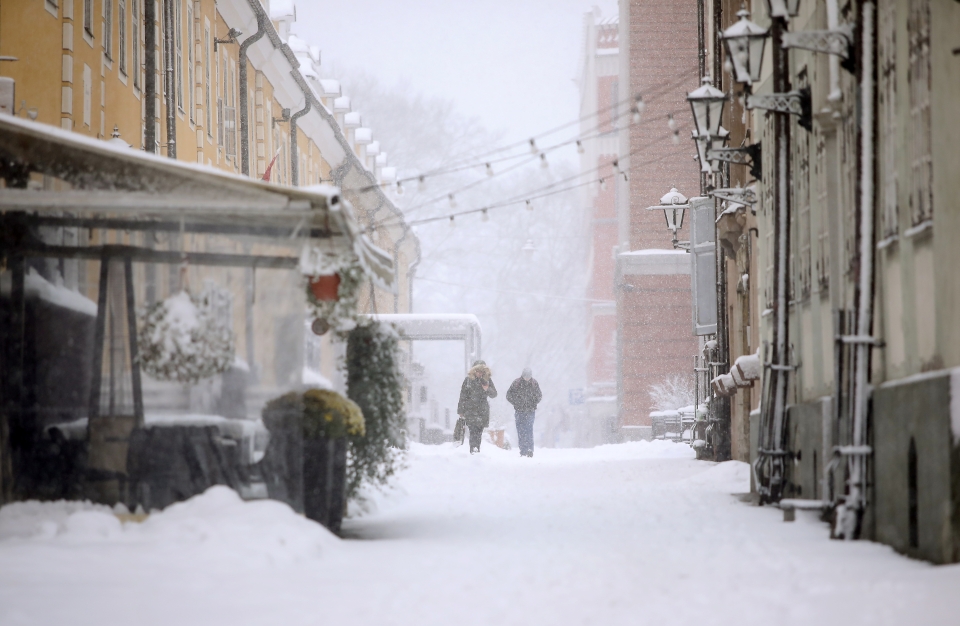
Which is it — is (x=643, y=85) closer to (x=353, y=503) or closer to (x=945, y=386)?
(x=353, y=503)

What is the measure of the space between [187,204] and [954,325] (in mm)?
5006

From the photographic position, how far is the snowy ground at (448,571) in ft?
22.5

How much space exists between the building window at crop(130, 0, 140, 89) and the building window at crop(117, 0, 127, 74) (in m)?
0.48

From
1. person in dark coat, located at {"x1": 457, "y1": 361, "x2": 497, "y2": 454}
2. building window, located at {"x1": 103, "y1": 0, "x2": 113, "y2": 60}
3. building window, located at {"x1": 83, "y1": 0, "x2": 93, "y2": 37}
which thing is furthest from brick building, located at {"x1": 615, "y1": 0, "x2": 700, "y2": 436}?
building window, located at {"x1": 83, "y1": 0, "x2": 93, "y2": 37}

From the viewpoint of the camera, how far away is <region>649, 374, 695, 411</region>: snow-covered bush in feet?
145

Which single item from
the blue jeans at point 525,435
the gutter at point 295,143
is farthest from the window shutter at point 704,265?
the gutter at point 295,143

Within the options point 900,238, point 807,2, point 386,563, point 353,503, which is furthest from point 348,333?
point 807,2

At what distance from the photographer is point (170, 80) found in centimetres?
2247

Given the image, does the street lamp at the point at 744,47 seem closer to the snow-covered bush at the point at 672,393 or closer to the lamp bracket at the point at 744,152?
the lamp bracket at the point at 744,152

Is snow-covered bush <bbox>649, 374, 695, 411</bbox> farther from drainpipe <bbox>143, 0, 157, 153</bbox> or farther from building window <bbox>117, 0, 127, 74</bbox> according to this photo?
drainpipe <bbox>143, 0, 157, 153</bbox>

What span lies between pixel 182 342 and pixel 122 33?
13.6 meters

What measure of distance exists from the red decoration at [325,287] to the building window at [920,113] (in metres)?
4.03

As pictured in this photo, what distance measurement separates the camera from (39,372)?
10719 millimetres

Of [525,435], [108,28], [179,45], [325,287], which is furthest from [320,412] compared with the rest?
[525,435]
